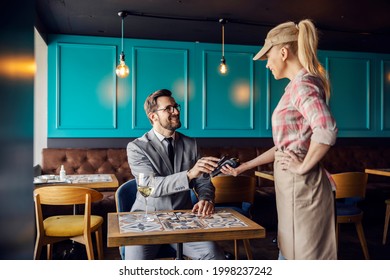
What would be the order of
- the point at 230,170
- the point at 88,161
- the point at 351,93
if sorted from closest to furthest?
the point at 230,170
the point at 88,161
the point at 351,93

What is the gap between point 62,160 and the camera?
14.1ft

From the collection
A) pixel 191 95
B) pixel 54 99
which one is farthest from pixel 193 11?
pixel 54 99

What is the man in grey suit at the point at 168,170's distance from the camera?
5.58 ft

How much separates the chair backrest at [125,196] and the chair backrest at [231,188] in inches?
28.9

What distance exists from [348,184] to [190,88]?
2.64m

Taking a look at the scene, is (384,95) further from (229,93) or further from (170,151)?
(170,151)

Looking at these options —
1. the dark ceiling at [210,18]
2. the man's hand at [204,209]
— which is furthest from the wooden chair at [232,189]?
the dark ceiling at [210,18]

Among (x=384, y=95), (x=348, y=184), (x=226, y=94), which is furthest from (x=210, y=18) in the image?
(x=384, y=95)

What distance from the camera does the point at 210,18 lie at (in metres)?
4.09

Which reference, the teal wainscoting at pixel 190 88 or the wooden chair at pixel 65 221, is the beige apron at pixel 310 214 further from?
the teal wainscoting at pixel 190 88

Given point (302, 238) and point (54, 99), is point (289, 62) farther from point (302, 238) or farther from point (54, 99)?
point (54, 99)

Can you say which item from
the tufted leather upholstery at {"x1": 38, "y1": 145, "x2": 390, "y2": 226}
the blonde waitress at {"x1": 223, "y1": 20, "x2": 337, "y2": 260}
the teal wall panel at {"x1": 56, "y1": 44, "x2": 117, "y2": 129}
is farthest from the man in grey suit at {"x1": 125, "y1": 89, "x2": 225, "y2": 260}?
the teal wall panel at {"x1": 56, "y1": 44, "x2": 117, "y2": 129}
